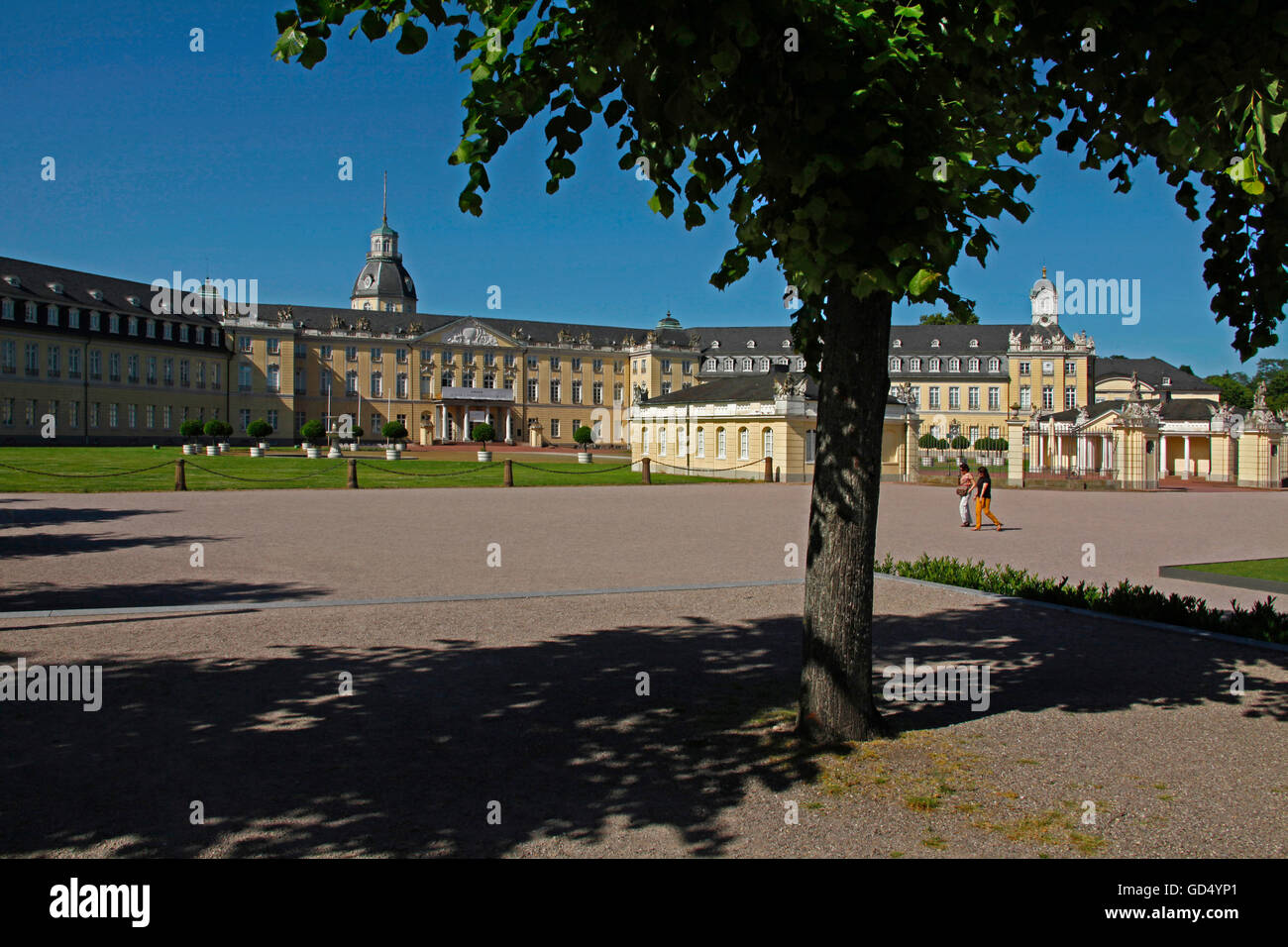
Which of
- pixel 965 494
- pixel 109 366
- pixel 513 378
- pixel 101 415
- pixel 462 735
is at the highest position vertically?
pixel 513 378

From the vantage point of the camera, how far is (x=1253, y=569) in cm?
1298

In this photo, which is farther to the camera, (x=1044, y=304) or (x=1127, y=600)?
(x=1044, y=304)

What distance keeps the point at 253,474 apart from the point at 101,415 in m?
46.5

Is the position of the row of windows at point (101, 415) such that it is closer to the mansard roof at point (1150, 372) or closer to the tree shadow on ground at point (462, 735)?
the tree shadow on ground at point (462, 735)

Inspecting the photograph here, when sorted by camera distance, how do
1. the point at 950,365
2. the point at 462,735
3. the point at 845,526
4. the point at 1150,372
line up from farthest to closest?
1. the point at 950,365
2. the point at 1150,372
3. the point at 462,735
4. the point at 845,526

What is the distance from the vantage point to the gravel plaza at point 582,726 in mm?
4320

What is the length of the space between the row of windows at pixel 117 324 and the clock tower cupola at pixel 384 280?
103 ft

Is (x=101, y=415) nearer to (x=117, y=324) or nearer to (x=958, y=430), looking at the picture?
(x=117, y=324)

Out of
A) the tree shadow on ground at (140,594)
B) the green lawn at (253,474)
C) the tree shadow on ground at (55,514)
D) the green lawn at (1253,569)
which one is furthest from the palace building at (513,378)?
the tree shadow on ground at (140,594)

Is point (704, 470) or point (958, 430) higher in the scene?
point (958, 430)

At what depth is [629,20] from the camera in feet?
13.2

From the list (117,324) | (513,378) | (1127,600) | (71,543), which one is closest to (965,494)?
(1127,600)

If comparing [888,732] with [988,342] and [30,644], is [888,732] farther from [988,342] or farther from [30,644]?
[988,342]
